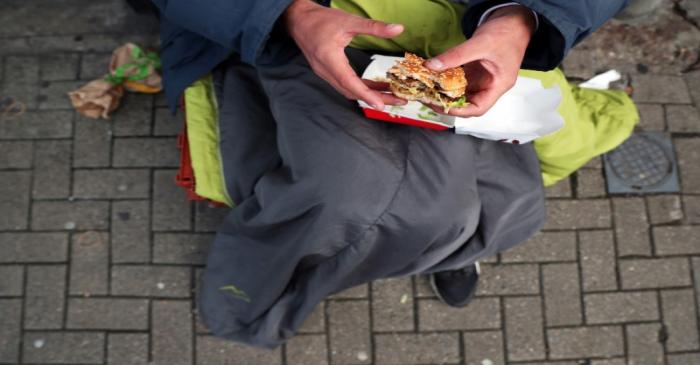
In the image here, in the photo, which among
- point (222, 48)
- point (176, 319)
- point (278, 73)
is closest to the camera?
point (278, 73)

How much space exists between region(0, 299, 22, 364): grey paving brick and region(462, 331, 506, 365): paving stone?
2352mm

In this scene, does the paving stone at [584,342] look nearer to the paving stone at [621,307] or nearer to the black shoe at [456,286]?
the paving stone at [621,307]

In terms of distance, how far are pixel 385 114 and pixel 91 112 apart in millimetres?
→ 1831

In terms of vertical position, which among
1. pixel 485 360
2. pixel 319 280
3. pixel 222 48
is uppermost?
pixel 222 48

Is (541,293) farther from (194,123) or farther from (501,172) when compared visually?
(194,123)

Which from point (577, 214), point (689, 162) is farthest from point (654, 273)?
point (689, 162)

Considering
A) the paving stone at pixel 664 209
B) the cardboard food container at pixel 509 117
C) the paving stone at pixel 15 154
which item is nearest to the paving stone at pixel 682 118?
the paving stone at pixel 664 209

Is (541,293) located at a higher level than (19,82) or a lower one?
lower

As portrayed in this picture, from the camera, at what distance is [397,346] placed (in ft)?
9.99

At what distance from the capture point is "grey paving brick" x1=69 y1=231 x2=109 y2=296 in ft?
10.1

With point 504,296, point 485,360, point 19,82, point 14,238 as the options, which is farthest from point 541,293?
point 19,82

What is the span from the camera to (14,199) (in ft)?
10.4

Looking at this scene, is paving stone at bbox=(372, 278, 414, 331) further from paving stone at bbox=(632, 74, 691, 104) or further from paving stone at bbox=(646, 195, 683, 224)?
paving stone at bbox=(632, 74, 691, 104)

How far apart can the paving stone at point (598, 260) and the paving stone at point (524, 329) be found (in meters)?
0.31
